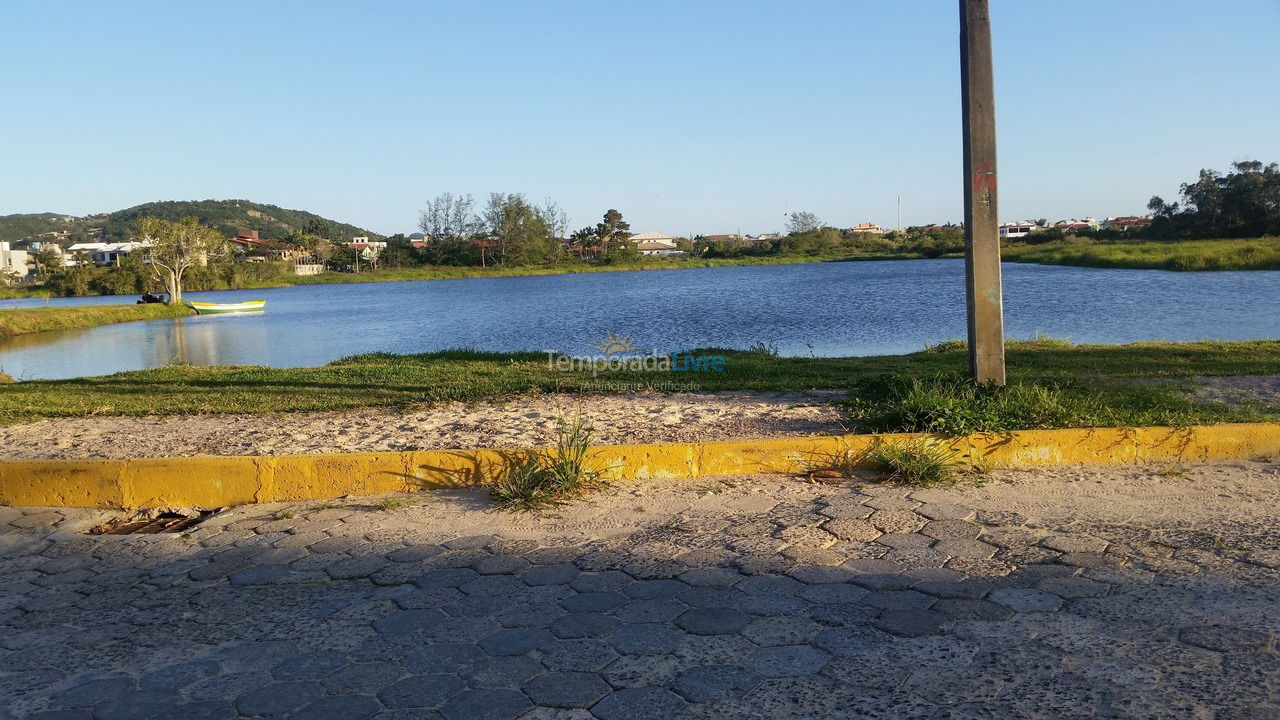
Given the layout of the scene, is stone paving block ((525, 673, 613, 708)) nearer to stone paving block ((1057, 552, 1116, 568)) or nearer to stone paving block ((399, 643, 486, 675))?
stone paving block ((399, 643, 486, 675))

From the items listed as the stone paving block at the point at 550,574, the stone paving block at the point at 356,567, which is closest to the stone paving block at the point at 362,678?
the stone paving block at the point at 550,574

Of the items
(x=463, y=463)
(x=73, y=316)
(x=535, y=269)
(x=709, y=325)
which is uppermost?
(x=535, y=269)

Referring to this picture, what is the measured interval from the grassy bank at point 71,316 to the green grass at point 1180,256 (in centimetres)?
5345

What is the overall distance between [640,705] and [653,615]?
700 mm

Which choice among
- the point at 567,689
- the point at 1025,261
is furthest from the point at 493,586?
the point at 1025,261

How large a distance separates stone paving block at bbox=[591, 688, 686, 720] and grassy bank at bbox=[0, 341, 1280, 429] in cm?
336

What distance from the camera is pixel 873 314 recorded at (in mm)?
27672

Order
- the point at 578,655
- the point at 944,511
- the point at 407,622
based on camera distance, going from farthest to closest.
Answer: the point at 944,511 → the point at 407,622 → the point at 578,655

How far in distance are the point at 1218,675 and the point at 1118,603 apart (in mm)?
610

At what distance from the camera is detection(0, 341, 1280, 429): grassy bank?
582 centimetres

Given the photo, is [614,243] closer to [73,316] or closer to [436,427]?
[73,316]

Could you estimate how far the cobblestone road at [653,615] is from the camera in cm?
268

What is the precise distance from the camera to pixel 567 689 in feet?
9.04

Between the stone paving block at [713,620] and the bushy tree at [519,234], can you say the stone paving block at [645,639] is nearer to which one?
the stone paving block at [713,620]
